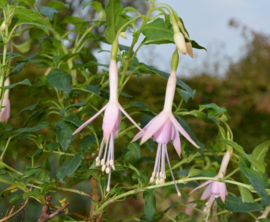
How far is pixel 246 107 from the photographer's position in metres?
2.58

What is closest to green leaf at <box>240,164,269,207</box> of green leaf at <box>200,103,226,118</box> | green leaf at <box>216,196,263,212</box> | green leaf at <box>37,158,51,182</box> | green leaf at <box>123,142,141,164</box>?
green leaf at <box>216,196,263,212</box>

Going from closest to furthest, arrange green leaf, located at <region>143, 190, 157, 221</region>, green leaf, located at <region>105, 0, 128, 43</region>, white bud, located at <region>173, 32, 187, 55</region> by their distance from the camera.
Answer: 1. white bud, located at <region>173, 32, 187, 55</region>
2. green leaf, located at <region>105, 0, 128, 43</region>
3. green leaf, located at <region>143, 190, 157, 221</region>

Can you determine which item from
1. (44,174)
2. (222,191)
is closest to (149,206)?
(222,191)

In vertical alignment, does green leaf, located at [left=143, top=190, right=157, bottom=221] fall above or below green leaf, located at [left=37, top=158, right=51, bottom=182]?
above

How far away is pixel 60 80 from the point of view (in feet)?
1.98

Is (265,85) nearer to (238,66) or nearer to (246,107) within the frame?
(246,107)

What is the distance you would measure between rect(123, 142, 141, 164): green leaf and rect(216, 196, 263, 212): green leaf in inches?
8.7

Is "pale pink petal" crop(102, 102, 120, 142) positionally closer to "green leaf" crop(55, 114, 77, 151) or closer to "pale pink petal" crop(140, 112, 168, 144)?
"pale pink petal" crop(140, 112, 168, 144)

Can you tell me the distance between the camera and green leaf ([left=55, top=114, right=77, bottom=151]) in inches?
22.1

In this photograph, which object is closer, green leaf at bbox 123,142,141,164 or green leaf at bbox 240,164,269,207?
green leaf at bbox 240,164,269,207

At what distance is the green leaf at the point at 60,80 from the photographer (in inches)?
23.1

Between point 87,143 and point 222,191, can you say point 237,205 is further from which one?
point 87,143

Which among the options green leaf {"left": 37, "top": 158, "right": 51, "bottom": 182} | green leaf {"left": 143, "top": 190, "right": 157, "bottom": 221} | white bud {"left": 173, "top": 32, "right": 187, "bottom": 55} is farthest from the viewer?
green leaf {"left": 37, "top": 158, "right": 51, "bottom": 182}

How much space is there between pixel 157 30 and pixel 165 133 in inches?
5.6
